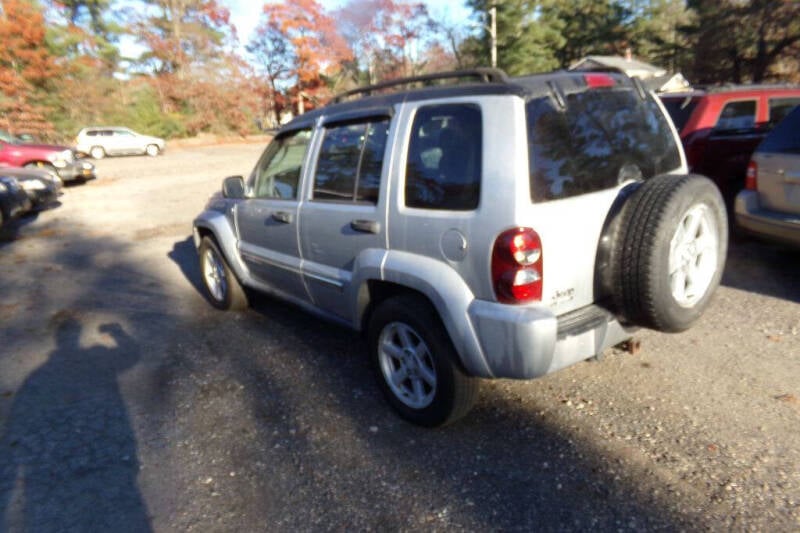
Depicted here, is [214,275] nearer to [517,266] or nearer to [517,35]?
[517,266]

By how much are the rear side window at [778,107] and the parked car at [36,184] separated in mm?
12465

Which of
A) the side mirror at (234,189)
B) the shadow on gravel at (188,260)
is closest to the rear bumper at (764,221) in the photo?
the side mirror at (234,189)

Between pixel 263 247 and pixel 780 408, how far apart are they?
355 cm

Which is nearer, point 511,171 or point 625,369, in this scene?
point 511,171

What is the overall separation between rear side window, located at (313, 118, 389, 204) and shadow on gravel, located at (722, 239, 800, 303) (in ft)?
12.5

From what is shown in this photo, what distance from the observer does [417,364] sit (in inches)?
121

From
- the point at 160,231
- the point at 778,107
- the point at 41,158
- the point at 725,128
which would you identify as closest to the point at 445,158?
the point at 725,128

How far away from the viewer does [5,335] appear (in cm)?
492

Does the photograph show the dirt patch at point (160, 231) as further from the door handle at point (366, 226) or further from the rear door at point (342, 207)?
the door handle at point (366, 226)

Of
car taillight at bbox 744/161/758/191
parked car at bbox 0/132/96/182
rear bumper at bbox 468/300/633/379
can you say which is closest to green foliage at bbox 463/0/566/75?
parked car at bbox 0/132/96/182

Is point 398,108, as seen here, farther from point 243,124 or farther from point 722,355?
point 243,124

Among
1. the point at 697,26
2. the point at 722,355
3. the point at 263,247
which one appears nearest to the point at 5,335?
the point at 263,247

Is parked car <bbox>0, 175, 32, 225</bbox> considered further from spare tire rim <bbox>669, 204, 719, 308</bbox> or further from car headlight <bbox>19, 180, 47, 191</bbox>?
spare tire rim <bbox>669, 204, 719, 308</bbox>

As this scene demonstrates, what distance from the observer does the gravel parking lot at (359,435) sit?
2.51m
